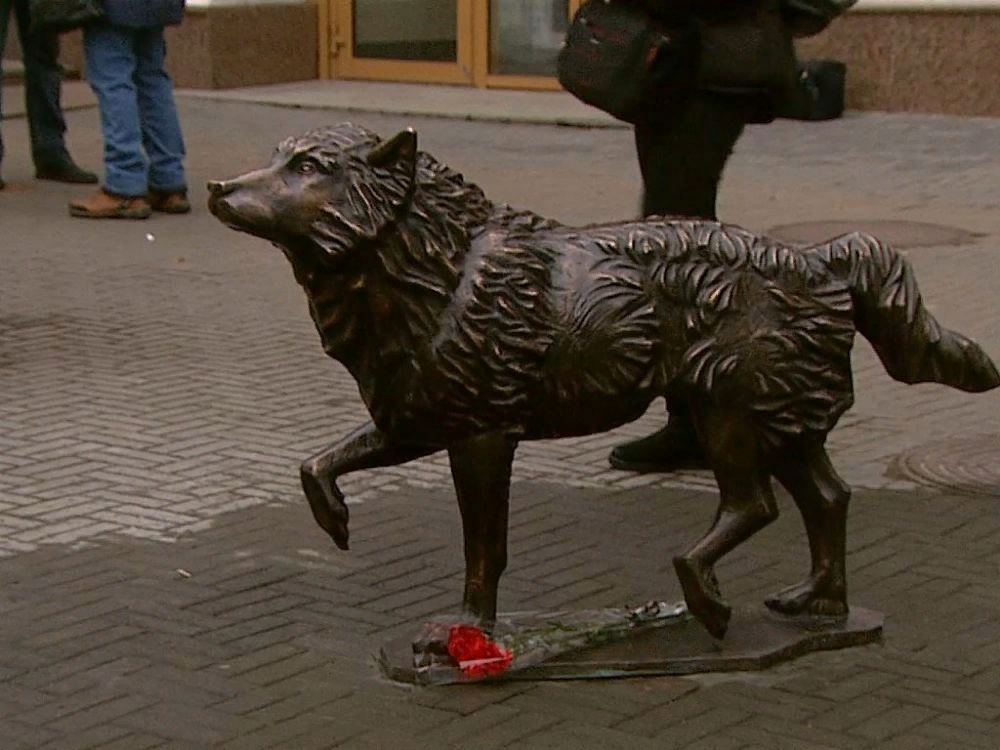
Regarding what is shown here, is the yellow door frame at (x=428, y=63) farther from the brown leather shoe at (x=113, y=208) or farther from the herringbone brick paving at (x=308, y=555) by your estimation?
the herringbone brick paving at (x=308, y=555)

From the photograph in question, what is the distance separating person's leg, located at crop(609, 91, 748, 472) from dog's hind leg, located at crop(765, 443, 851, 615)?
5.01ft

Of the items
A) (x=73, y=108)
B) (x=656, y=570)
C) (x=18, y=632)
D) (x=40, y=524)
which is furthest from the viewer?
(x=73, y=108)

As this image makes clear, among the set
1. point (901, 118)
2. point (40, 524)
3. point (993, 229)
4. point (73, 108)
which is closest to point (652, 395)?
point (40, 524)

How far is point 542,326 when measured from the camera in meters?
4.93

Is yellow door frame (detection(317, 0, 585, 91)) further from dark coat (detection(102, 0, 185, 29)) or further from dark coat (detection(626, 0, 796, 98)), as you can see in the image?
dark coat (detection(626, 0, 796, 98))

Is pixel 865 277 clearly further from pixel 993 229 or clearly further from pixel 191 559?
pixel 993 229

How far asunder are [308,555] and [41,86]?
7.67m

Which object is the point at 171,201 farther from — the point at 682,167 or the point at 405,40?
the point at 405,40

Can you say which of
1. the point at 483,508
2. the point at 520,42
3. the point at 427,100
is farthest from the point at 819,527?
the point at 520,42

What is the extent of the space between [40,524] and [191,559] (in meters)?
0.60

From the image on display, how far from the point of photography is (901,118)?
1582cm

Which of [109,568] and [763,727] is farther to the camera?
[109,568]

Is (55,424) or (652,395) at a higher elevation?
(652,395)

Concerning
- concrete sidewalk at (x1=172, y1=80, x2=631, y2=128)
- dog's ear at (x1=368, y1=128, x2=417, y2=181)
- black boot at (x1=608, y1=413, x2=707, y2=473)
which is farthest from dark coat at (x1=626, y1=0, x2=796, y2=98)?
concrete sidewalk at (x1=172, y1=80, x2=631, y2=128)
